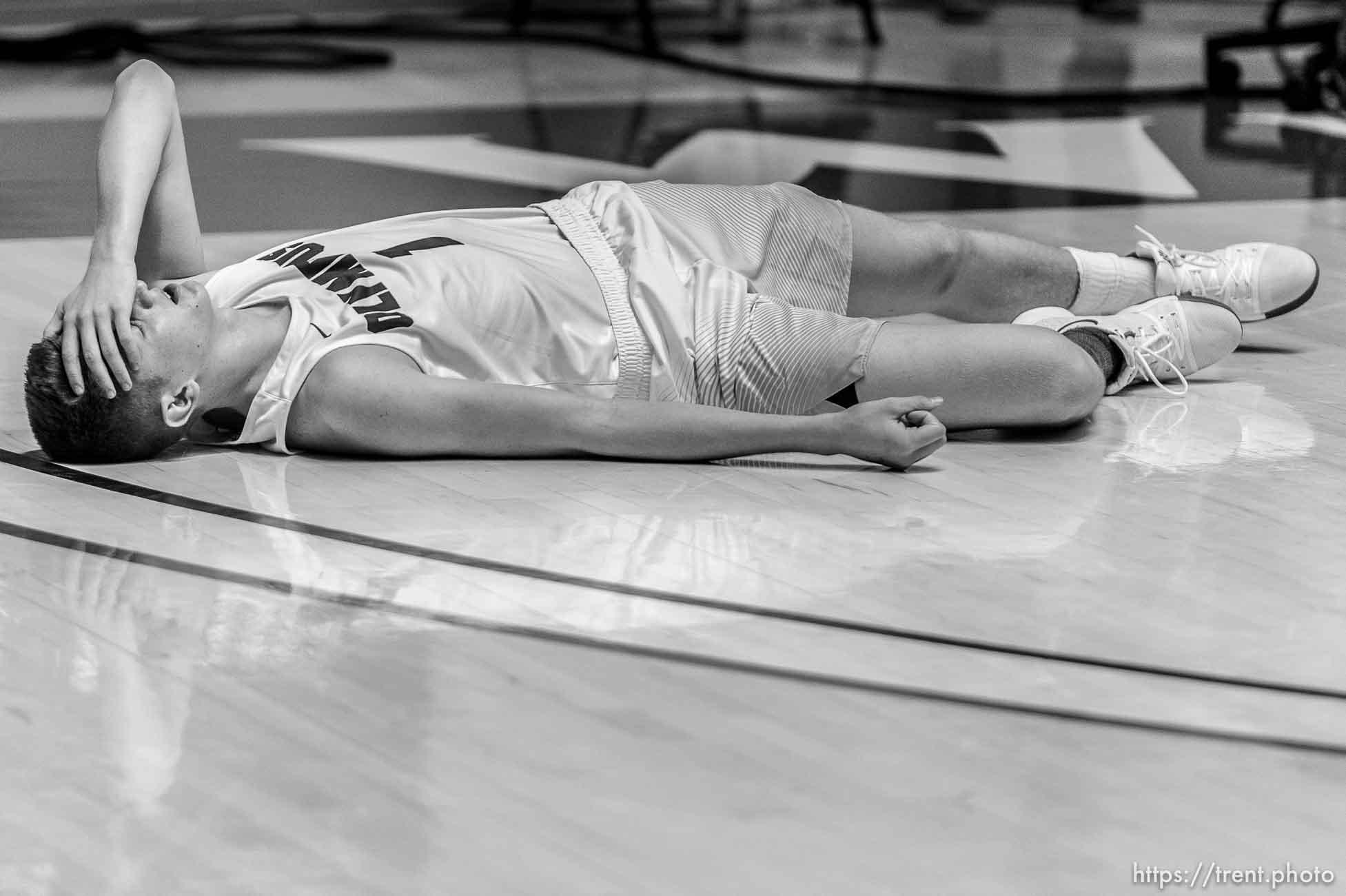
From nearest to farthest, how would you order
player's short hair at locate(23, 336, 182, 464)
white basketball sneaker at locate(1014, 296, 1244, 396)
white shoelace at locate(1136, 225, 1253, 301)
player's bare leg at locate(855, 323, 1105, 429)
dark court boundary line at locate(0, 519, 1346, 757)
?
dark court boundary line at locate(0, 519, 1346, 757) < player's short hair at locate(23, 336, 182, 464) < player's bare leg at locate(855, 323, 1105, 429) < white basketball sneaker at locate(1014, 296, 1244, 396) < white shoelace at locate(1136, 225, 1253, 301)

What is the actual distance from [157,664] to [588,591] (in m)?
0.44

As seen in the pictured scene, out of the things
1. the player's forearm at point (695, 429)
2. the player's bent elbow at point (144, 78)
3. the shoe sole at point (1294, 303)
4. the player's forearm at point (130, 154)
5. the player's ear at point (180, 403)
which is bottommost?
the shoe sole at point (1294, 303)

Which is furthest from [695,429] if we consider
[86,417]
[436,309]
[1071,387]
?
[86,417]

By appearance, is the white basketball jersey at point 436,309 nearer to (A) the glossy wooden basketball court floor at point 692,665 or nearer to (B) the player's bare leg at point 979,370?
(A) the glossy wooden basketball court floor at point 692,665

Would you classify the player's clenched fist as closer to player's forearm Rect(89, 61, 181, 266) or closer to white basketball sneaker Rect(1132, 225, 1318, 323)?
white basketball sneaker Rect(1132, 225, 1318, 323)

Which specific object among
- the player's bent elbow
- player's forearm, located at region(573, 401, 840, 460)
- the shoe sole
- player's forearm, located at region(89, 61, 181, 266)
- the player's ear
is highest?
the player's bent elbow

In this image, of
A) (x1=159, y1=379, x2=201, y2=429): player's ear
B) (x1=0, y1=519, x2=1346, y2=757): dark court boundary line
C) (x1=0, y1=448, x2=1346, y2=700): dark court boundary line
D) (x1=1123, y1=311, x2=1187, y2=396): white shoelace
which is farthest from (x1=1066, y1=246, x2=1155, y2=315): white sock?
(x1=159, y1=379, x2=201, y2=429): player's ear

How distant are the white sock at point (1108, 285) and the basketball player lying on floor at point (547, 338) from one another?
113mm

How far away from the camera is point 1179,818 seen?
1437 millimetres

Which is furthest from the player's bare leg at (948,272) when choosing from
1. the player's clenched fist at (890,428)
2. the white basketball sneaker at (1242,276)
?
the player's clenched fist at (890,428)

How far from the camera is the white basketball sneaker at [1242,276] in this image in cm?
269

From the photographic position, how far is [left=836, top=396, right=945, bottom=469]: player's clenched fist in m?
2.17

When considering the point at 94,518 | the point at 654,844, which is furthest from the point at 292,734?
the point at 94,518

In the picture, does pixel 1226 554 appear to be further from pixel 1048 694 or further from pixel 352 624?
pixel 352 624
